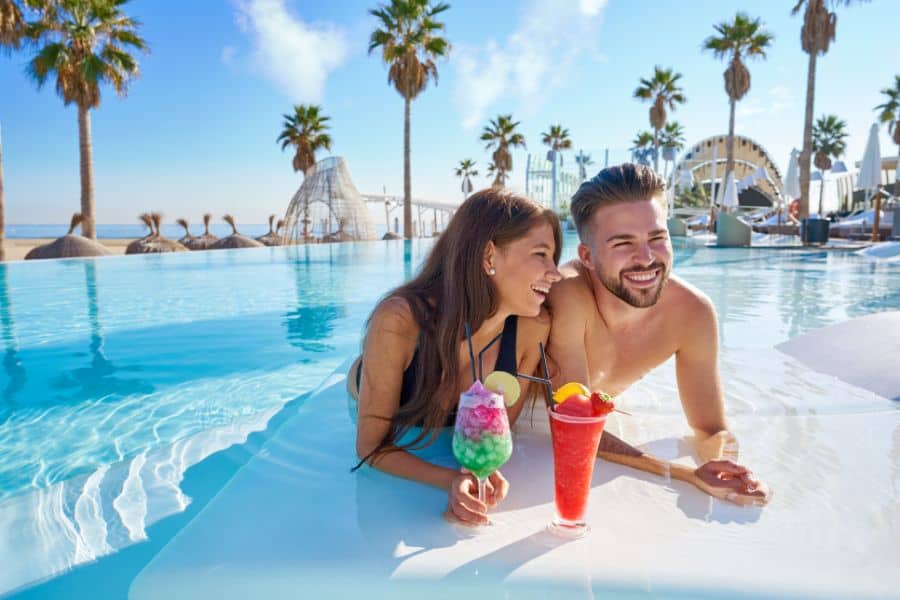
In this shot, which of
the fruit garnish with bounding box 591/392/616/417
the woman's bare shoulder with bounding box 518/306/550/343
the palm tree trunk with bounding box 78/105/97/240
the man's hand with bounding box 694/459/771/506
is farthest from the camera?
the palm tree trunk with bounding box 78/105/97/240

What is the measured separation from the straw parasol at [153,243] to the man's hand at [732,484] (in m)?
20.5

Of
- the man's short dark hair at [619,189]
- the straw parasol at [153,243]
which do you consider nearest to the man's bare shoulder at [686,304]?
the man's short dark hair at [619,189]

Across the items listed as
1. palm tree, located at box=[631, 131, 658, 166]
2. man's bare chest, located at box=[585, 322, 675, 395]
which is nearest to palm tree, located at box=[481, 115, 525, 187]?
palm tree, located at box=[631, 131, 658, 166]

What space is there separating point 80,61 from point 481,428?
20392 millimetres

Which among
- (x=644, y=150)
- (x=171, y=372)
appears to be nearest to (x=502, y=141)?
(x=644, y=150)

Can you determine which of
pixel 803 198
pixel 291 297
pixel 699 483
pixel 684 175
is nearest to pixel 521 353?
pixel 699 483

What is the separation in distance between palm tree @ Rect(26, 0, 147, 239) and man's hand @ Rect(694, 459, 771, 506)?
19122 millimetres

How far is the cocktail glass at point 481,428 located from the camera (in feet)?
4.52

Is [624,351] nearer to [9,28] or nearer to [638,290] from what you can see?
[638,290]

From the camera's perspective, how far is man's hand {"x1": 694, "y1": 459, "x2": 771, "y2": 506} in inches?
66.9

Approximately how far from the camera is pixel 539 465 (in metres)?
2.00

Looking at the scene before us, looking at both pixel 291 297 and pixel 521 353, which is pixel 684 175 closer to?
pixel 291 297

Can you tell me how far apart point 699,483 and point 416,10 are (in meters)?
25.8

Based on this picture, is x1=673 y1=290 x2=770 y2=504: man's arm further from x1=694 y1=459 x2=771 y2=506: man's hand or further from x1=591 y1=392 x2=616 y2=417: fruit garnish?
x1=591 y1=392 x2=616 y2=417: fruit garnish
